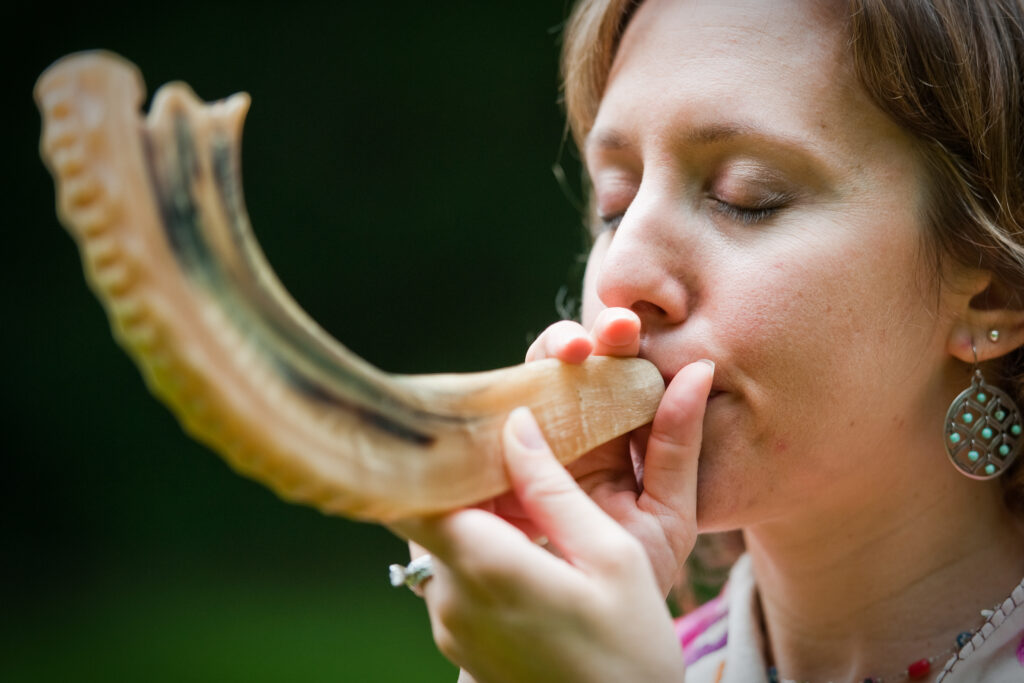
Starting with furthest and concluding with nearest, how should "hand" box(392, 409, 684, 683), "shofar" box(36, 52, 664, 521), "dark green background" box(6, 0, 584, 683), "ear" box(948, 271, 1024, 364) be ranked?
"dark green background" box(6, 0, 584, 683) < "ear" box(948, 271, 1024, 364) < "hand" box(392, 409, 684, 683) < "shofar" box(36, 52, 664, 521)

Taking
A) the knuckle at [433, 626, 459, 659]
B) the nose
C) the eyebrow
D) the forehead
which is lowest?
the knuckle at [433, 626, 459, 659]

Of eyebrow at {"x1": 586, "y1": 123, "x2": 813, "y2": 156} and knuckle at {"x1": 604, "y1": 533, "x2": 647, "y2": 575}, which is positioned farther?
eyebrow at {"x1": 586, "y1": 123, "x2": 813, "y2": 156}

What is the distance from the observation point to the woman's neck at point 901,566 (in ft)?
3.89

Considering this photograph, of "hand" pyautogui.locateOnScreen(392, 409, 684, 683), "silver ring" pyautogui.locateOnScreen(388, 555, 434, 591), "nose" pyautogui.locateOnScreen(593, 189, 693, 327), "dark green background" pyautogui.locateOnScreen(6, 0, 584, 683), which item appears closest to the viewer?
"hand" pyautogui.locateOnScreen(392, 409, 684, 683)

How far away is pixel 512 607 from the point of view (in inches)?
28.6

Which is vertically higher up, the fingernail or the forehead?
the forehead

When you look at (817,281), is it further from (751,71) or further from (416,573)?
(416,573)

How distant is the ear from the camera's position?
3.60 feet

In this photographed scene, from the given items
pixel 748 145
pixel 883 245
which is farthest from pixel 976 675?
pixel 748 145

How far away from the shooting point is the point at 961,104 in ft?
3.43

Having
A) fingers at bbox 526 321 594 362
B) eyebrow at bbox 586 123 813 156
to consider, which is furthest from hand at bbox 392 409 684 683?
eyebrow at bbox 586 123 813 156

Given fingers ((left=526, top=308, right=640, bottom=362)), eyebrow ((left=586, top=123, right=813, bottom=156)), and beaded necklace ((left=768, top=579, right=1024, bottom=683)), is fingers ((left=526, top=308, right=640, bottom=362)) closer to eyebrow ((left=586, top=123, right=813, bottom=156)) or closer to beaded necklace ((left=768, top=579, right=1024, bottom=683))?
eyebrow ((left=586, top=123, right=813, bottom=156))

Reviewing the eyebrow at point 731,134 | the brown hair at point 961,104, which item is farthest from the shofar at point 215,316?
the brown hair at point 961,104

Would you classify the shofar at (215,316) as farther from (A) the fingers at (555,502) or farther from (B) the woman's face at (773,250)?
(B) the woman's face at (773,250)
